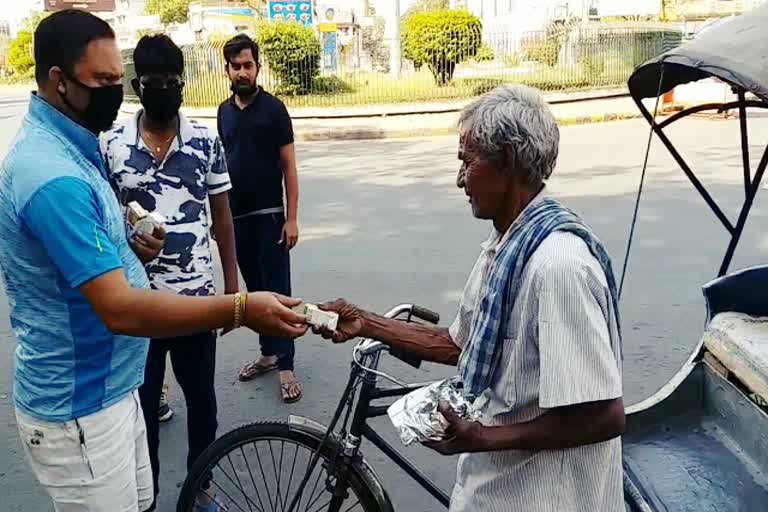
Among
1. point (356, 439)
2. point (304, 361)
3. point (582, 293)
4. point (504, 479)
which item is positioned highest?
point (582, 293)

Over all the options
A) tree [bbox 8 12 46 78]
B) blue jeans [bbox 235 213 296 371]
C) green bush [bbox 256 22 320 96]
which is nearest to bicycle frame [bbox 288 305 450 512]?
blue jeans [bbox 235 213 296 371]

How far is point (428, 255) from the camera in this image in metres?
6.23

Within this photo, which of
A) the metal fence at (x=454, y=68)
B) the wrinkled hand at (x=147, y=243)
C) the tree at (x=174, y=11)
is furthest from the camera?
the tree at (x=174, y=11)

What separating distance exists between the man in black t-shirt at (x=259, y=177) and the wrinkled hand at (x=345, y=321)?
6.60ft

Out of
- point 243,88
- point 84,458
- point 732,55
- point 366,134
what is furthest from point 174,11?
point 84,458

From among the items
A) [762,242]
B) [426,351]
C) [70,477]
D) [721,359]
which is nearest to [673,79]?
[721,359]

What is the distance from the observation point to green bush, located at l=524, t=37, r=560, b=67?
1903 centimetres

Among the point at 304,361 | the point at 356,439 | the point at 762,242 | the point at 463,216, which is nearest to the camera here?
the point at 356,439

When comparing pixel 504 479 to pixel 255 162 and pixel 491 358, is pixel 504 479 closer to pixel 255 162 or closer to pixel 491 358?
pixel 491 358

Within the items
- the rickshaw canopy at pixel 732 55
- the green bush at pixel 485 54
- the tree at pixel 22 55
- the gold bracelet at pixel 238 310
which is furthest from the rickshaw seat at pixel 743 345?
the tree at pixel 22 55

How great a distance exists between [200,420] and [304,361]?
1484mm

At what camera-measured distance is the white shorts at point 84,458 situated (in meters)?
1.94

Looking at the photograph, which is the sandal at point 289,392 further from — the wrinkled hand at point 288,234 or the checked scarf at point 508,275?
the checked scarf at point 508,275

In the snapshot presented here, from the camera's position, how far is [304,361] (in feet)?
14.9
